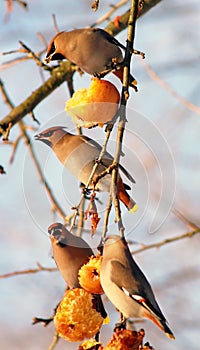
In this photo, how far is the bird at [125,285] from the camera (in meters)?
1.82

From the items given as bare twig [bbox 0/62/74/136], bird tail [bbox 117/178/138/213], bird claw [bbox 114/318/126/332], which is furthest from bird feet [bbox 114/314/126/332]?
bare twig [bbox 0/62/74/136]

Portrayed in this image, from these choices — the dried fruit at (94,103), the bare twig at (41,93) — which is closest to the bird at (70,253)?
the dried fruit at (94,103)

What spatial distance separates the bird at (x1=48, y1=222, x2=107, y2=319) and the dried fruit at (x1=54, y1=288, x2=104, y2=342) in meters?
0.02

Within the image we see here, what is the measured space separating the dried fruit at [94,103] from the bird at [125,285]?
0.90 feet

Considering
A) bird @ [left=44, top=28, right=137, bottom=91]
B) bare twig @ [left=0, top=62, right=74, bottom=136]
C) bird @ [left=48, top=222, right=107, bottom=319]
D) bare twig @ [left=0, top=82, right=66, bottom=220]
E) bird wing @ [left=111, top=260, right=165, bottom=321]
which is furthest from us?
bare twig @ [left=0, top=62, right=74, bottom=136]

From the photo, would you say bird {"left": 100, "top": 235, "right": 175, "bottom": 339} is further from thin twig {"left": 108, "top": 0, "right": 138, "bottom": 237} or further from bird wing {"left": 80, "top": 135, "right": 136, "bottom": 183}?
bird wing {"left": 80, "top": 135, "right": 136, "bottom": 183}

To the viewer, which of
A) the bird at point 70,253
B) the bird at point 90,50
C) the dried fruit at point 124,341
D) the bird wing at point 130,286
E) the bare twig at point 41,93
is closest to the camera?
the dried fruit at point 124,341

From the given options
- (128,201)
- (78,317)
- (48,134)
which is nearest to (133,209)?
(128,201)

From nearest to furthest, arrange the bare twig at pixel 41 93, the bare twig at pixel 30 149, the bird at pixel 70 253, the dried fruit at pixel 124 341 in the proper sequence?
the dried fruit at pixel 124 341
the bird at pixel 70 253
the bare twig at pixel 30 149
the bare twig at pixel 41 93

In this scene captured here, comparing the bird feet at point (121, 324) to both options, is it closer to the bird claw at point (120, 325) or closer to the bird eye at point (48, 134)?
the bird claw at point (120, 325)

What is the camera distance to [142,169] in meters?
2.01

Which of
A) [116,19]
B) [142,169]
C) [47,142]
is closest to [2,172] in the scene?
[47,142]

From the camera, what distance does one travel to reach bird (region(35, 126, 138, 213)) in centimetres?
191

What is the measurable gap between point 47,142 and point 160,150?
0.51 metres
